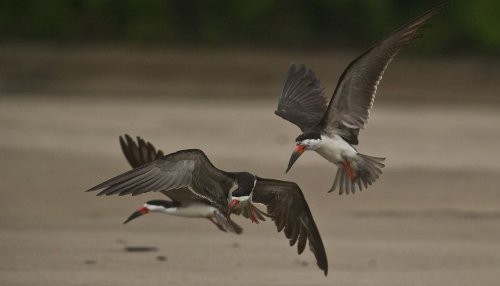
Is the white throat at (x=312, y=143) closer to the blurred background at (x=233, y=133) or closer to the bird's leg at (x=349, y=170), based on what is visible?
the bird's leg at (x=349, y=170)

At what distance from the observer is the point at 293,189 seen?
10188 millimetres

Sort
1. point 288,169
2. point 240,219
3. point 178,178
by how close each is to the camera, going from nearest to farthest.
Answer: point 178,178, point 288,169, point 240,219

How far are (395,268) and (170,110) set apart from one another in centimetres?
928

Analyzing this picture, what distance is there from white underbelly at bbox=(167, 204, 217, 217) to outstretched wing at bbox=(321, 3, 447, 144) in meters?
1.24

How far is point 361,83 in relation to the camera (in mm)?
10391

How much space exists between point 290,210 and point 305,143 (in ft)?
1.82

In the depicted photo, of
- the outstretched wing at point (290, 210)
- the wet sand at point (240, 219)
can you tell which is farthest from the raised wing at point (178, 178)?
the wet sand at point (240, 219)

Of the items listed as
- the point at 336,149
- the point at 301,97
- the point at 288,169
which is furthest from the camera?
the point at 301,97

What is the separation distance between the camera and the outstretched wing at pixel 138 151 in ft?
34.3

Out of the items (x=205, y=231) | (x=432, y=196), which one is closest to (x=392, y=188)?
(x=432, y=196)

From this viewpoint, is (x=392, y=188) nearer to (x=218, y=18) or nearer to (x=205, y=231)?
(x=205, y=231)

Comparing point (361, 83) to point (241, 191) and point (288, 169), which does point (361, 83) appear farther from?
point (241, 191)

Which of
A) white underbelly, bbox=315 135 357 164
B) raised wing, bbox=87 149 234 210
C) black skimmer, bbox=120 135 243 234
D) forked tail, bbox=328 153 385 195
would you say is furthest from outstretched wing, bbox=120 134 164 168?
forked tail, bbox=328 153 385 195

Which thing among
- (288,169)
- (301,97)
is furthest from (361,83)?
(301,97)
